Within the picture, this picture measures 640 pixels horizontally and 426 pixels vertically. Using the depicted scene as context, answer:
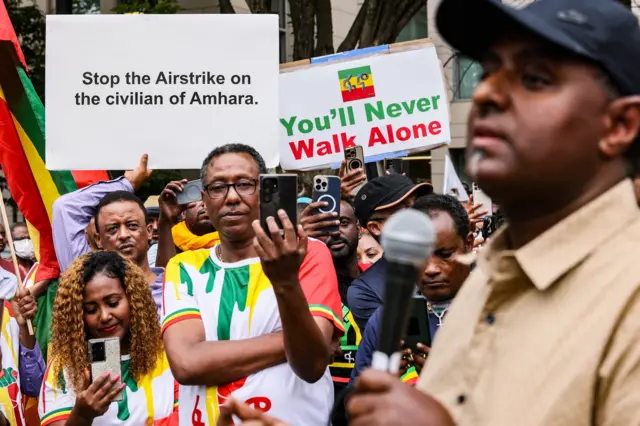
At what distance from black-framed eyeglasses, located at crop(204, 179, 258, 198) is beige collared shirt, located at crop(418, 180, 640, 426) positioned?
227 cm

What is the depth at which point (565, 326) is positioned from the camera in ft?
4.73

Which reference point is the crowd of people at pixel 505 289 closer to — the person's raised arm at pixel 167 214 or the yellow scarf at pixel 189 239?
the person's raised arm at pixel 167 214

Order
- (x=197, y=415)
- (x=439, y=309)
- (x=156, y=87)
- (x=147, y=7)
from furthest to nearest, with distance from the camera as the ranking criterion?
(x=147, y=7)
(x=156, y=87)
(x=439, y=309)
(x=197, y=415)

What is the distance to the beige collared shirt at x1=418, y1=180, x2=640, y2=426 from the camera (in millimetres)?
1383

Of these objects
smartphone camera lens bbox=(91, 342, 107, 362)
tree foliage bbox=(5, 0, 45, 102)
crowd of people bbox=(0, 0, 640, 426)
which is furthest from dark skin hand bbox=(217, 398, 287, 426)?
tree foliage bbox=(5, 0, 45, 102)

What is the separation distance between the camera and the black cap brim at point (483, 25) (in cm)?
149

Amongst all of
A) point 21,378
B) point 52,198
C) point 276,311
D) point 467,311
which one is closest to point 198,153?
point 52,198

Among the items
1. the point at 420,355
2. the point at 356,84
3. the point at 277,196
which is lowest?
the point at 420,355

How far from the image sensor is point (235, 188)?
3.86 metres

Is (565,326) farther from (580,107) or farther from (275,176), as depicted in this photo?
(275,176)

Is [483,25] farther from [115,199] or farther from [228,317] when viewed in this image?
[115,199]

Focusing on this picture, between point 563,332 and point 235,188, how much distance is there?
254 centimetres

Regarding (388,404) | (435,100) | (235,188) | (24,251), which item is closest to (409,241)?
(388,404)

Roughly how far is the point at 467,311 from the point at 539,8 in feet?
1.86
